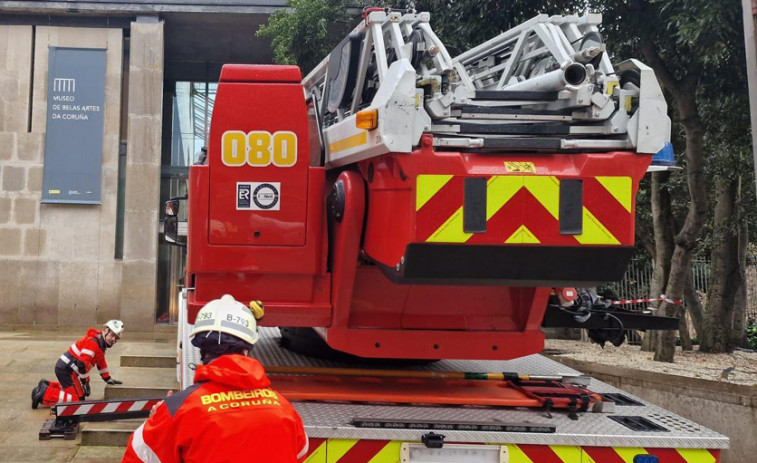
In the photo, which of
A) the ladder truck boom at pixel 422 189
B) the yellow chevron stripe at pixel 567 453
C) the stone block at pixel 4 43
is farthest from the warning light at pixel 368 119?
the stone block at pixel 4 43

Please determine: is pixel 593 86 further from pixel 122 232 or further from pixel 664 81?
pixel 122 232

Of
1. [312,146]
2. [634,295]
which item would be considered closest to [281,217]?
[312,146]

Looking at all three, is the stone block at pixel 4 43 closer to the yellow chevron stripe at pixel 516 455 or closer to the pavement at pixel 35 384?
the pavement at pixel 35 384

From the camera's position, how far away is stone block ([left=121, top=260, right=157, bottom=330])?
20.0 meters

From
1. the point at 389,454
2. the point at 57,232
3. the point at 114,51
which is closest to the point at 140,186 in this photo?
the point at 57,232

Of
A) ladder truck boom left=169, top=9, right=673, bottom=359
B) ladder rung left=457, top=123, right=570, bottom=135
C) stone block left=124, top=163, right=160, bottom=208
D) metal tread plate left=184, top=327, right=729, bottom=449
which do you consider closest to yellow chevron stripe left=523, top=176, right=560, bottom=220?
ladder truck boom left=169, top=9, right=673, bottom=359

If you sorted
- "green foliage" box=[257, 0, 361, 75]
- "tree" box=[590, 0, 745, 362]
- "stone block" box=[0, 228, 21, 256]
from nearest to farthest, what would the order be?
"tree" box=[590, 0, 745, 362] → "green foliage" box=[257, 0, 361, 75] → "stone block" box=[0, 228, 21, 256]

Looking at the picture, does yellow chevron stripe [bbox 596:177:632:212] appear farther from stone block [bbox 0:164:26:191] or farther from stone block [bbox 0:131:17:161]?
stone block [bbox 0:131:17:161]

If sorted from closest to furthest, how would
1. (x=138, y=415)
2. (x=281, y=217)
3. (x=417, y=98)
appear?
(x=417, y=98), (x=281, y=217), (x=138, y=415)

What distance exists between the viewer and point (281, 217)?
13.5ft

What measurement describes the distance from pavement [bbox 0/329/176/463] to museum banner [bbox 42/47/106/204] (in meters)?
3.81

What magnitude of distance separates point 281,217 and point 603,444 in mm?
1971

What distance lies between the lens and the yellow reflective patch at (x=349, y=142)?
373cm

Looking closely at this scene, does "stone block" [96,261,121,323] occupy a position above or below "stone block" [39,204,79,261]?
below
